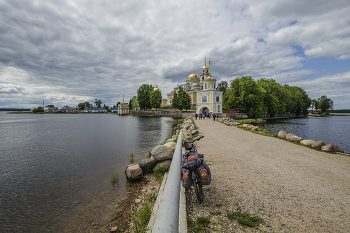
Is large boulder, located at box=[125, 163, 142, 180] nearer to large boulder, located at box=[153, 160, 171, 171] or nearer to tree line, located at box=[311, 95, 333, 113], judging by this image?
large boulder, located at box=[153, 160, 171, 171]

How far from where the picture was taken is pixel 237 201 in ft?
13.9

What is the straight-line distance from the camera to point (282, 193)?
459 cm

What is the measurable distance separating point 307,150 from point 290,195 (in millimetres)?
6554

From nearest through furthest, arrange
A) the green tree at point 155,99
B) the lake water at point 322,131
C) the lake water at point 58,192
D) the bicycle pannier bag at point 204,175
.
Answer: the bicycle pannier bag at point 204,175 → the lake water at point 58,192 → the lake water at point 322,131 → the green tree at point 155,99

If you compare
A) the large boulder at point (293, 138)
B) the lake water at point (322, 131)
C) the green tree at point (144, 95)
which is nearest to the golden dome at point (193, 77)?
the green tree at point (144, 95)

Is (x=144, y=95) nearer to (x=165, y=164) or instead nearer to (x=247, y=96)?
(x=247, y=96)

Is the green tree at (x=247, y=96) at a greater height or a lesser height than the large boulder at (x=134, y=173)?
greater

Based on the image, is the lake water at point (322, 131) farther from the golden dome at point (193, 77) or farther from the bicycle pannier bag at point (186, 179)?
the golden dome at point (193, 77)

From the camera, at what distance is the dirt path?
342 centimetres

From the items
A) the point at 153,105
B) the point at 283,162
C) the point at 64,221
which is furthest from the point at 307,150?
the point at 153,105

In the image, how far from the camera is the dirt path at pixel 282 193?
3.42 m

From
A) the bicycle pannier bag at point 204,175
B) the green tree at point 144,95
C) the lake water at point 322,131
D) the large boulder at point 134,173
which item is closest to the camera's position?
the bicycle pannier bag at point 204,175

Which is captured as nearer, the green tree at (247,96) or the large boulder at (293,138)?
the large boulder at (293,138)

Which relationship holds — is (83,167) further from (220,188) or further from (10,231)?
(220,188)
